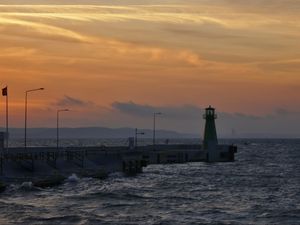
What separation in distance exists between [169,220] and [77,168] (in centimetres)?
4263

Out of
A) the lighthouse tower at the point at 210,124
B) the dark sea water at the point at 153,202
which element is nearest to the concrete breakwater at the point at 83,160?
the lighthouse tower at the point at 210,124

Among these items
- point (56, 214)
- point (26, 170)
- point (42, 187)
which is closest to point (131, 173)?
point (26, 170)

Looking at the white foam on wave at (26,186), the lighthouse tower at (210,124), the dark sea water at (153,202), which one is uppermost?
the lighthouse tower at (210,124)

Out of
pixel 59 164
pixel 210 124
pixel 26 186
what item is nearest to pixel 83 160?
pixel 59 164

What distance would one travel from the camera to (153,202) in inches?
2189

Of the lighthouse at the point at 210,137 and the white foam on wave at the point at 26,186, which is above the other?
the lighthouse at the point at 210,137

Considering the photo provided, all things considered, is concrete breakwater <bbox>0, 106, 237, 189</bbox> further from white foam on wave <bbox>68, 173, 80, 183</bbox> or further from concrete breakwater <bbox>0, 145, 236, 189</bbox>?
white foam on wave <bbox>68, 173, 80, 183</bbox>

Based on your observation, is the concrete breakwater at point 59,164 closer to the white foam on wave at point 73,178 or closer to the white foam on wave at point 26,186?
the white foam on wave at point 73,178

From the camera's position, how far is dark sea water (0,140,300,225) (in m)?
45.8

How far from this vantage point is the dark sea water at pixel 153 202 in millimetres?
45781

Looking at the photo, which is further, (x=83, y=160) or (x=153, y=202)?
(x=83, y=160)

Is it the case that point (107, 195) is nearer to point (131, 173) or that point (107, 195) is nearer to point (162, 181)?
point (162, 181)

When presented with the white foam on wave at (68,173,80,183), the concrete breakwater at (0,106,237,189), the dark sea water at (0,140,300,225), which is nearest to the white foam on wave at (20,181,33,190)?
the dark sea water at (0,140,300,225)

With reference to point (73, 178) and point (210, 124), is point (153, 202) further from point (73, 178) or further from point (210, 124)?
point (210, 124)
